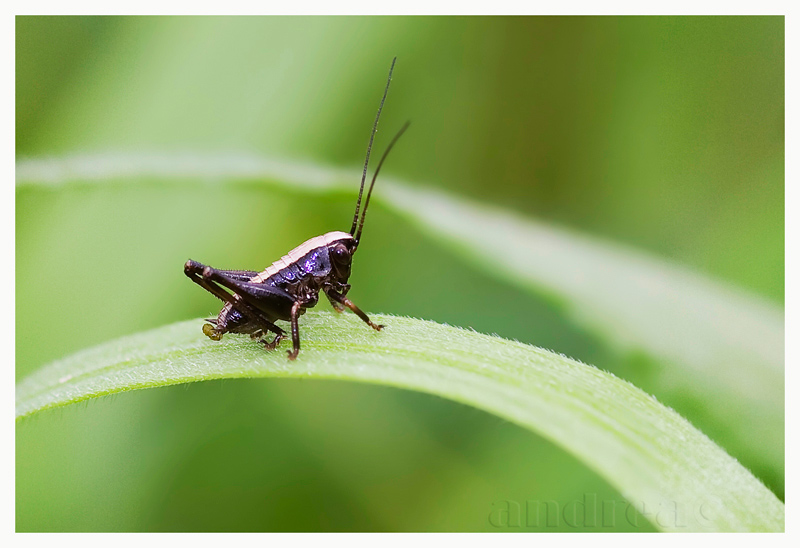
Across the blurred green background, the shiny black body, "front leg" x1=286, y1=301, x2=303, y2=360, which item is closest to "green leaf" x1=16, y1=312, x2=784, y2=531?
"front leg" x1=286, y1=301, x2=303, y2=360

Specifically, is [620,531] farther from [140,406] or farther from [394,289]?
[140,406]

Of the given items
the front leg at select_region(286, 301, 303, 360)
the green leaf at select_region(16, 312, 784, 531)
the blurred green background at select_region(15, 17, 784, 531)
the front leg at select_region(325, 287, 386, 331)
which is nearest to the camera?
the green leaf at select_region(16, 312, 784, 531)

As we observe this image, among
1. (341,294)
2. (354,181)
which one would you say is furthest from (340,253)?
(354,181)

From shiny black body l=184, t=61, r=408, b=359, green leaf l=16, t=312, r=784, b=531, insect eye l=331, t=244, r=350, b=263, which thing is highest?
insect eye l=331, t=244, r=350, b=263

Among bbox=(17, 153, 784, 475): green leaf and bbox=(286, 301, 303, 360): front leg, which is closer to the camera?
bbox=(286, 301, 303, 360): front leg

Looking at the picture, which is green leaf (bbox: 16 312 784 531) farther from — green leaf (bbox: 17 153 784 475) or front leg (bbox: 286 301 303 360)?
green leaf (bbox: 17 153 784 475)

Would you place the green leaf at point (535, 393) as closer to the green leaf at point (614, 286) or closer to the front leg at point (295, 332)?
the front leg at point (295, 332)

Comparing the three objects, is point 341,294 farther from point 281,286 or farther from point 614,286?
point 614,286
